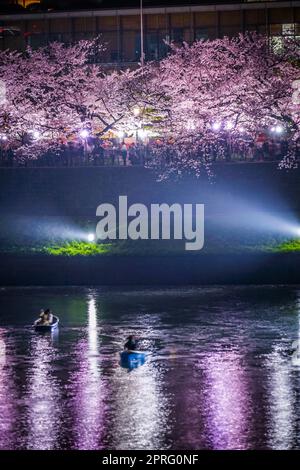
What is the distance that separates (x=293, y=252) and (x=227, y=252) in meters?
3.68

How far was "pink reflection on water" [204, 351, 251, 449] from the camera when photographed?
33.2m

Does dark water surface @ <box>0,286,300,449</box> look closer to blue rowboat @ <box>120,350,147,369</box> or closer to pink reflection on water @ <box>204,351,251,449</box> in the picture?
pink reflection on water @ <box>204,351,251,449</box>

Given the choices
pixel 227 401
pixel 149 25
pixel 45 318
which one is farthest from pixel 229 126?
pixel 227 401

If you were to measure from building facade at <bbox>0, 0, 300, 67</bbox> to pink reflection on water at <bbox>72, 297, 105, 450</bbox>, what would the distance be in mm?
41260

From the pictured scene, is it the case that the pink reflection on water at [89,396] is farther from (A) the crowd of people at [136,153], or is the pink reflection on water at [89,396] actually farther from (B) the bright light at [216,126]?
(B) the bright light at [216,126]

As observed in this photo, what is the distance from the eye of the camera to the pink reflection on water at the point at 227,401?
33250 mm

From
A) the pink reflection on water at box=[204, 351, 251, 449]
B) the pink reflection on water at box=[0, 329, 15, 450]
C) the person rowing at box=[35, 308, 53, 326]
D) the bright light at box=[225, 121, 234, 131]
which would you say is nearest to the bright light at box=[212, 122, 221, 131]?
the bright light at box=[225, 121, 234, 131]

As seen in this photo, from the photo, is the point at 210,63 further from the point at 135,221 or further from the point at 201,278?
the point at 201,278

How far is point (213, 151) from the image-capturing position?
7244 cm

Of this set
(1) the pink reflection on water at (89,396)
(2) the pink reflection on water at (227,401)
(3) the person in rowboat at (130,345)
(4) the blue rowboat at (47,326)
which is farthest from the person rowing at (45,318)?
(2) the pink reflection on water at (227,401)

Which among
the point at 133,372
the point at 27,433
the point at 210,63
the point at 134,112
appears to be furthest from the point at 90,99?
the point at 27,433
